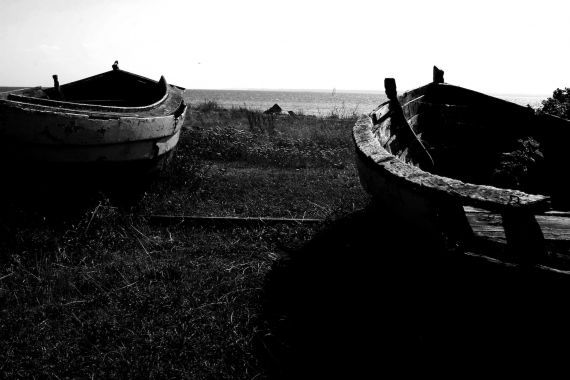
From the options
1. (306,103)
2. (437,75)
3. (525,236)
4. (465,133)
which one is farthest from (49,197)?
(306,103)

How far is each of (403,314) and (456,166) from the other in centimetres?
303

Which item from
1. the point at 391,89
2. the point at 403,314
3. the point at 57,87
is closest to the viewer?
the point at 403,314

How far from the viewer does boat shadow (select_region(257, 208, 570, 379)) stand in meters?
2.28

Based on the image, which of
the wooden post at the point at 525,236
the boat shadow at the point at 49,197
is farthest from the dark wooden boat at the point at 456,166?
the boat shadow at the point at 49,197

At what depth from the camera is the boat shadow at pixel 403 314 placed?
2.28 meters

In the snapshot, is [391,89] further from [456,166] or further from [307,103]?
[307,103]

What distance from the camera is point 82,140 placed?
4887 mm

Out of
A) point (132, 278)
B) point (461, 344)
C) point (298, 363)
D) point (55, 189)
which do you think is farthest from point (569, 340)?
point (55, 189)

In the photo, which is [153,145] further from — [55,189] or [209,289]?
[209,289]

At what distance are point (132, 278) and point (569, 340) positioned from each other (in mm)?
3156

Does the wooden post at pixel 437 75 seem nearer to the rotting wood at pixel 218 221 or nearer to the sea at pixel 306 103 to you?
the sea at pixel 306 103

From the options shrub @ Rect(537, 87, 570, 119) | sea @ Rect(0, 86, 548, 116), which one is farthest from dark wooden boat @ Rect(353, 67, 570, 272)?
sea @ Rect(0, 86, 548, 116)

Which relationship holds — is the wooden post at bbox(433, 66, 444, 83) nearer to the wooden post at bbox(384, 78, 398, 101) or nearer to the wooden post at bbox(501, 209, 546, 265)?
the wooden post at bbox(384, 78, 398, 101)

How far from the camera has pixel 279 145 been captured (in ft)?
35.7
